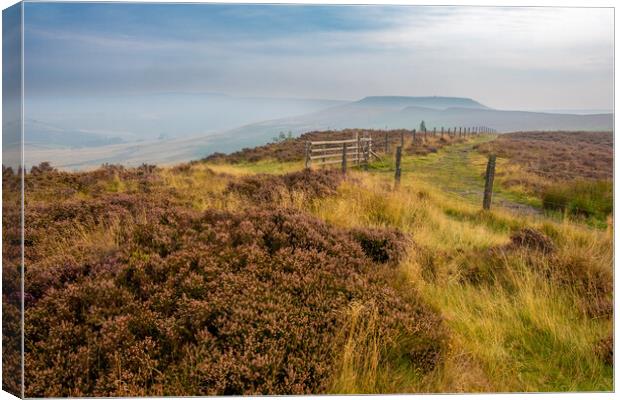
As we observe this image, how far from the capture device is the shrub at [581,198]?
9109 mm

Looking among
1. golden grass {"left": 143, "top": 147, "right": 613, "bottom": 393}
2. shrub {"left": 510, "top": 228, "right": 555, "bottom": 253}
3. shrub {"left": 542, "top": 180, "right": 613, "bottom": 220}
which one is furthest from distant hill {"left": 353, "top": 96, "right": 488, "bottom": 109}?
shrub {"left": 542, "top": 180, "right": 613, "bottom": 220}

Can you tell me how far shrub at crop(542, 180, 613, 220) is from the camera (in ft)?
29.9

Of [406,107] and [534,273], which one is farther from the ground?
[406,107]

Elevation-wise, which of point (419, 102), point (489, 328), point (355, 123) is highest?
point (419, 102)

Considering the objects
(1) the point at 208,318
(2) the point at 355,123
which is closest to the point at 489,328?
(1) the point at 208,318

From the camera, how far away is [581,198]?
32.7 ft

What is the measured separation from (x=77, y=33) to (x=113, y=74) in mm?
560

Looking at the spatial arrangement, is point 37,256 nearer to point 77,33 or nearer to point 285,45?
point 77,33

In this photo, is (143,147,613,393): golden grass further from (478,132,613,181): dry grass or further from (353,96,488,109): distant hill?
(353,96,488,109): distant hill

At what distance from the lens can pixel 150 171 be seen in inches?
530

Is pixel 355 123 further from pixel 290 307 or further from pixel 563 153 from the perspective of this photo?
pixel 563 153

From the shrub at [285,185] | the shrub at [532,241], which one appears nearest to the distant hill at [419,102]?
the shrub at [532,241]

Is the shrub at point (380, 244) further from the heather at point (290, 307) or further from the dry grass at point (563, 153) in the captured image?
the dry grass at point (563, 153)

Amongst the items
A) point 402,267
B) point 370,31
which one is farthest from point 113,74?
point 402,267
